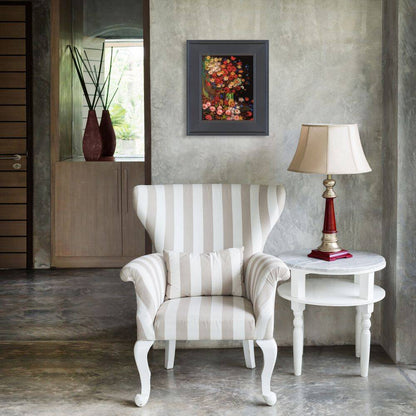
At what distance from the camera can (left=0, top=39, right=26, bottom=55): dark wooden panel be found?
546cm

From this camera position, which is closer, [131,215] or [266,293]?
[266,293]

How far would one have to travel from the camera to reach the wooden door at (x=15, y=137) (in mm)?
5461

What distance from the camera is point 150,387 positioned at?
9.76 feet

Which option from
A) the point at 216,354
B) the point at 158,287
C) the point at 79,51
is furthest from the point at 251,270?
the point at 79,51

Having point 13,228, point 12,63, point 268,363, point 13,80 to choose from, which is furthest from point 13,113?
point 268,363

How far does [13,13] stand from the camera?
17.9 feet

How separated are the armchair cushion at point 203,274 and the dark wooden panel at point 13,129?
2.94 metres

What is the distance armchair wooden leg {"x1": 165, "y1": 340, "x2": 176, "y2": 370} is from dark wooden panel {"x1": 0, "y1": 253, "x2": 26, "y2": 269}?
109 inches

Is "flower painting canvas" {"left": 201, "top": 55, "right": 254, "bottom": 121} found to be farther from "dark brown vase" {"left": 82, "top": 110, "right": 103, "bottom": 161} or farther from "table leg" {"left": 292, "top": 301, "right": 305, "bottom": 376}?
"dark brown vase" {"left": 82, "top": 110, "right": 103, "bottom": 161}

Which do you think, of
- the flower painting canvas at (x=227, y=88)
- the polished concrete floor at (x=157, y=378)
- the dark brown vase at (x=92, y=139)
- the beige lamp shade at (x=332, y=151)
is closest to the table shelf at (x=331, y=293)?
the polished concrete floor at (x=157, y=378)

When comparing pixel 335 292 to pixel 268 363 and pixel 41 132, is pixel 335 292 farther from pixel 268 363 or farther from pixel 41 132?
pixel 41 132

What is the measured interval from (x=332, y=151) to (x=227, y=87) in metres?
0.76

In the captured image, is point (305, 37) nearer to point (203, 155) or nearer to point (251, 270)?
point (203, 155)

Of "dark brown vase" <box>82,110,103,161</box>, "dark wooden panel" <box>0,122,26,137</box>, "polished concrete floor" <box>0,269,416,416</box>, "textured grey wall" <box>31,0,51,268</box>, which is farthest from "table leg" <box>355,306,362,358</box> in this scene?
"dark wooden panel" <box>0,122,26,137</box>
